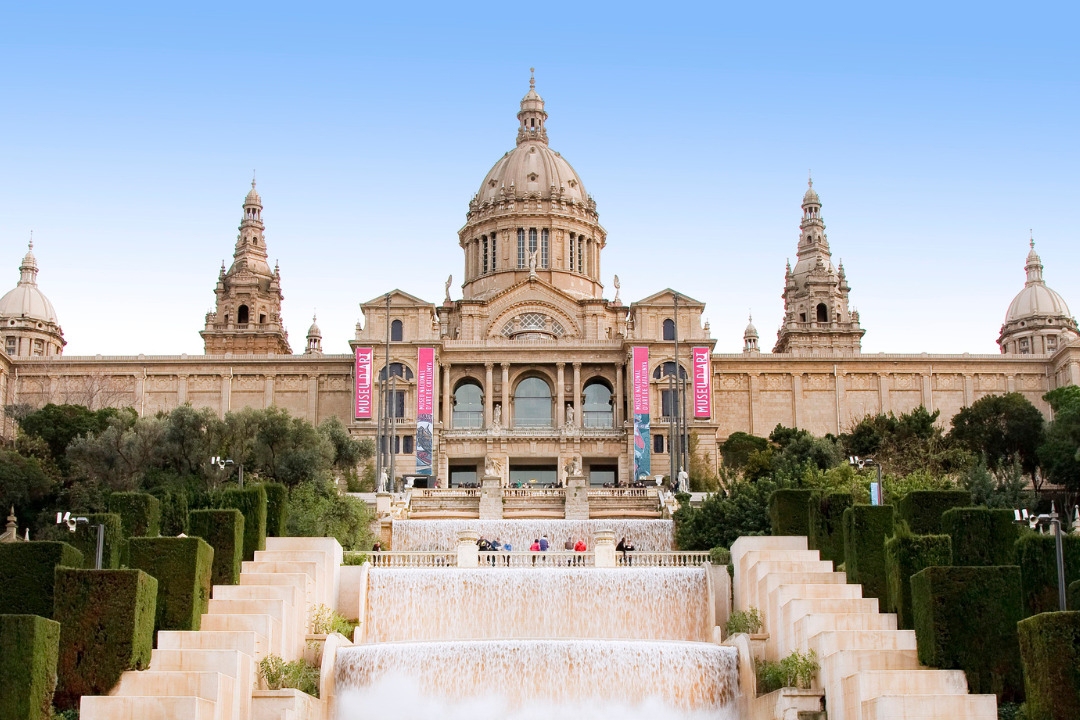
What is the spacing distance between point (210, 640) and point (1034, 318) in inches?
3383

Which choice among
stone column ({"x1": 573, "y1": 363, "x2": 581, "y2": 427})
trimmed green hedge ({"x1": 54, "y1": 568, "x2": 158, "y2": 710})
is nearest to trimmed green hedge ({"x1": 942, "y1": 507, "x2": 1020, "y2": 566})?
trimmed green hedge ({"x1": 54, "y1": 568, "x2": 158, "y2": 710})

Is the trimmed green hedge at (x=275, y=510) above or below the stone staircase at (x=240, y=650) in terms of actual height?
above

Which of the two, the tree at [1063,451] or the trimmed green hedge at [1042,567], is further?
the tree at [1063,451]

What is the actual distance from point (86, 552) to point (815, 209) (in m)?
79.1

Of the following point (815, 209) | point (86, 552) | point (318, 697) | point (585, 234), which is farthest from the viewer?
point (815, 209)

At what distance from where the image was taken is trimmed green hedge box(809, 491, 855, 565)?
1449 inches

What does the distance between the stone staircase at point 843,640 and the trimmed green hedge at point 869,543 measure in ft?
1.80

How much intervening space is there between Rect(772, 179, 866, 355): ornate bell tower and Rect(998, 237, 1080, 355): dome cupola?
13663 millimetres

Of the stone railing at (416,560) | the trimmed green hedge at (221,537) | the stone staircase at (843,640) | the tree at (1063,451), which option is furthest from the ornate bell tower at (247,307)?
the stone staircase at (843,640)

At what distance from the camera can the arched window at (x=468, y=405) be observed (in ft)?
263

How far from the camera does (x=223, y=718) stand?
28.1 m

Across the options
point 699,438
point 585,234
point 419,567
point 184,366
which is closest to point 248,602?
point 419,567

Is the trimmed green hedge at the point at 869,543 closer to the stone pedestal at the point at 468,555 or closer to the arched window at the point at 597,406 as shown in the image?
the stone pedestal at the point at 468,555

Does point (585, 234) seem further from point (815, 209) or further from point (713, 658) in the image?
point (713, 658)
